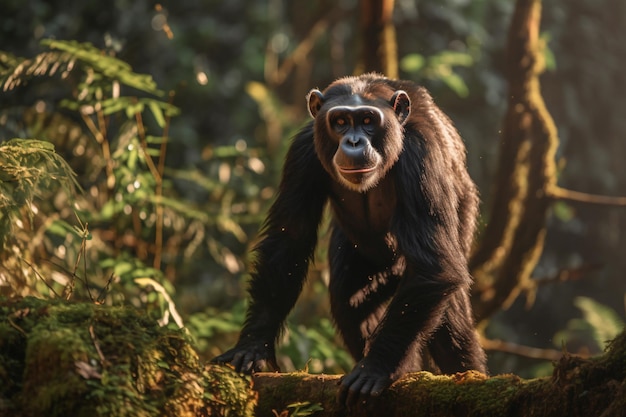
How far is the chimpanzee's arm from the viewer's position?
518 cm

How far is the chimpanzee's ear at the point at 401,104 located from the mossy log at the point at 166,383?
1916mm

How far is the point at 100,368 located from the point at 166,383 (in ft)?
1.06

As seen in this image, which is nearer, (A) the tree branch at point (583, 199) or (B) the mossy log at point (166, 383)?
(B) the mossy log at point (166, 383)

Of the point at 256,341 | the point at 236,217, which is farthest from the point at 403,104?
the point at 236,217

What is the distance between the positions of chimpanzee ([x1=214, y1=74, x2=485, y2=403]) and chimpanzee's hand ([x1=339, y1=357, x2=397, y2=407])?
156mm

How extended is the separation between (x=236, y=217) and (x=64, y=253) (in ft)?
7.16

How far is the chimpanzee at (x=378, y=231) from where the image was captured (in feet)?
15.5

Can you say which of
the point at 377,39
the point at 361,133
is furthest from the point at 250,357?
the point at 377,39

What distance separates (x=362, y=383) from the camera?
3.91 meters

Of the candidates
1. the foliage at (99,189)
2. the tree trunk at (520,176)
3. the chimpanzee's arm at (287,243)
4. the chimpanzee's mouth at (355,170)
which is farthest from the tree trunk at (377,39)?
the chimpanzee's mouth at (355,170)

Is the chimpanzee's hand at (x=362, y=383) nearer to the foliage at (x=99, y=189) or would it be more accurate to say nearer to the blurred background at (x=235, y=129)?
the foliage at (x=99, y=189)

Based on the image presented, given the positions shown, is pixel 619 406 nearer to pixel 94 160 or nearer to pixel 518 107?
pixel 518 107

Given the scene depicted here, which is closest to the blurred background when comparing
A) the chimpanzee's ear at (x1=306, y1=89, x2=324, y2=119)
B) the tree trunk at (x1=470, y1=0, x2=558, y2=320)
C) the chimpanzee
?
the tree trunk at (x1=470, y1=0, x2=558, y2=320)

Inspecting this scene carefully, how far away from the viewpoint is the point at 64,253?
23.1 feet
